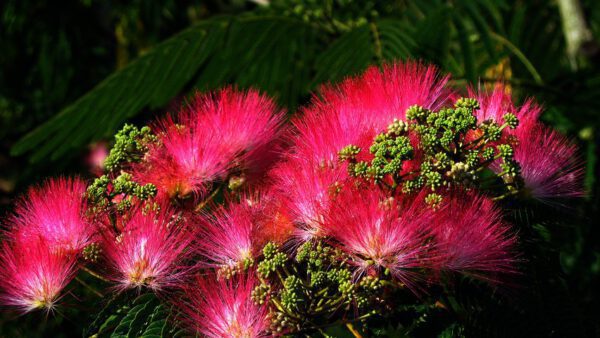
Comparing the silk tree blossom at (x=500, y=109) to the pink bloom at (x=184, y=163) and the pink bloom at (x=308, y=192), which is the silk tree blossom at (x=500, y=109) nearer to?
the pink bloom at (x=308, y=192)

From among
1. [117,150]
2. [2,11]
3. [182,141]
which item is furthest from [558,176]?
[2,11]

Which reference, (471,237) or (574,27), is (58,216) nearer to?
(471,237)

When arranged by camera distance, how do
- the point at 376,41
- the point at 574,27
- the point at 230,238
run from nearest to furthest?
the point at 230,238, the point at 376,41, the point at 574,27

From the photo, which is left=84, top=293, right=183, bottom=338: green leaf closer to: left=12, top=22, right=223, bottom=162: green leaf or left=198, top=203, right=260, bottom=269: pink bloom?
left=198, top=203, right=260, bottom=269: pink bloom

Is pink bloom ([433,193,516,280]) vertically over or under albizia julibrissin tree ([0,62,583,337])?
under

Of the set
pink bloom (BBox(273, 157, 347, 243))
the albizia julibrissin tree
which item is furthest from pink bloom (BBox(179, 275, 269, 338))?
pink bloom (BBox(273, 157, 347, 243))

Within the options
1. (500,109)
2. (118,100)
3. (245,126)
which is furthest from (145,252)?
(118,100)

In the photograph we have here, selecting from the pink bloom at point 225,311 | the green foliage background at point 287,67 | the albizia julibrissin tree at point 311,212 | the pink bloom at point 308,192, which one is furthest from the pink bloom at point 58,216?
the pink bloom at point 308,192
